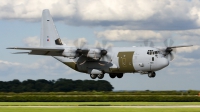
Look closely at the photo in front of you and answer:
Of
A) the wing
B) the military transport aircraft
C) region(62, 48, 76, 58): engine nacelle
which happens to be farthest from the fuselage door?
the wing

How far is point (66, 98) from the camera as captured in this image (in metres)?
72.4

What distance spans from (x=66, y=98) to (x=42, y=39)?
26.1m

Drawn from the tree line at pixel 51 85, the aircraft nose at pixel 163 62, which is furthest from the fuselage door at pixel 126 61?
the tree line at pixel 51 85

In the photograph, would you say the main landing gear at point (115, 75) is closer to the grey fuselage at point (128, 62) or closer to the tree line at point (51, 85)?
the grey fuselage at point (128, 62)

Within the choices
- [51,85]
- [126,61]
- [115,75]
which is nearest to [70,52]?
[126,61]

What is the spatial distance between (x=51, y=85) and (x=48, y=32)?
13671 mm

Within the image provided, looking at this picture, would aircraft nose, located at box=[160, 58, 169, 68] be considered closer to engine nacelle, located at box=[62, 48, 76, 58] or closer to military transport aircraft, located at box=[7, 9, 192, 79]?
military transport aircraft, located at box=[7, 9, 192, 79]

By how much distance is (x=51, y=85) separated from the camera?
343 feet

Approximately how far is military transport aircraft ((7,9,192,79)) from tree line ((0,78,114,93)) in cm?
1216

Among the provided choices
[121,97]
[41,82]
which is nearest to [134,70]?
[121,97]

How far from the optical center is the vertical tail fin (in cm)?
9456

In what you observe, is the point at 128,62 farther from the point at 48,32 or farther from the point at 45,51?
the point at 48,32

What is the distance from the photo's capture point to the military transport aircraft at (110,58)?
80.4 m

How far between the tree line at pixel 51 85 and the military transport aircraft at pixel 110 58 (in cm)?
1216
